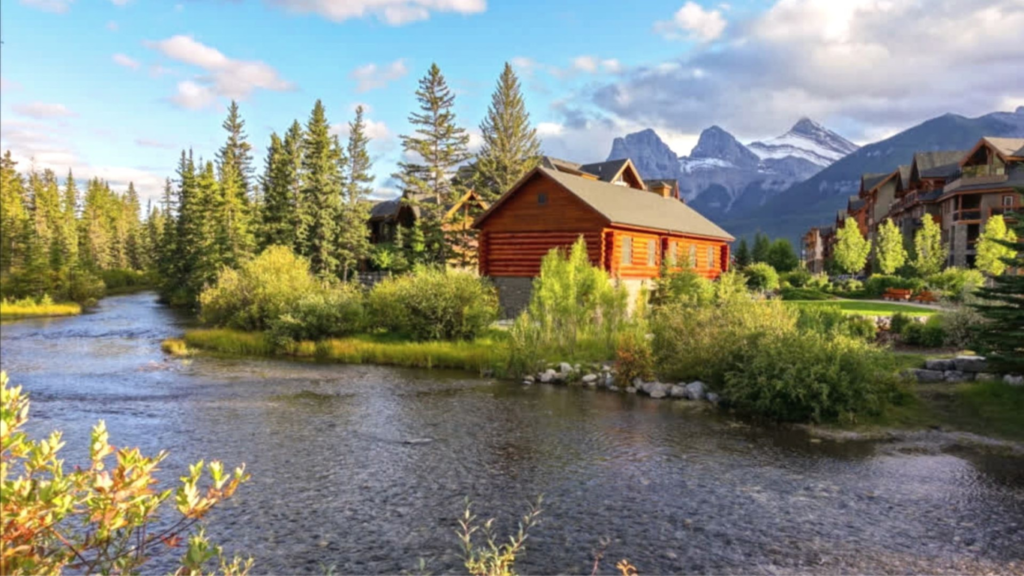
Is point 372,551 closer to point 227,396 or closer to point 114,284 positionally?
point 227,396

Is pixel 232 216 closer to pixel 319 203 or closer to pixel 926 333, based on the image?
pixel 319 203

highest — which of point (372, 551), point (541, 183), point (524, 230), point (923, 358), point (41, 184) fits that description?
point (41, 184)

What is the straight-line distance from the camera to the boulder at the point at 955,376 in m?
18.0

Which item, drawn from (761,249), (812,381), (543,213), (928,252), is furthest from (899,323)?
(761,249)

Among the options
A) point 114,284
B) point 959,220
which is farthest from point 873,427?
point 114,284

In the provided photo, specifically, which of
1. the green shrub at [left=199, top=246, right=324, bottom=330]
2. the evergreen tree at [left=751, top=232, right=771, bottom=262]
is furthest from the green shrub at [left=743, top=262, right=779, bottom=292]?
the green shrub at [left=199, top=246, right=324, bottom=330]

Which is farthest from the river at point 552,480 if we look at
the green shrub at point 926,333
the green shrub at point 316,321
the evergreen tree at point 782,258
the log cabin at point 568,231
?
the evergreen tree at point 782,258

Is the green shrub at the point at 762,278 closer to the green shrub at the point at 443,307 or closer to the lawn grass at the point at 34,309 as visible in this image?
the green shrub at the point at 443,307

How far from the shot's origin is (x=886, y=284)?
139ft

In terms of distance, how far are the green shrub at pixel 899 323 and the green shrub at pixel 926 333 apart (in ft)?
1.10

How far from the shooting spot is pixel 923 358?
63.5ft

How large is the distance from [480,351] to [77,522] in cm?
1556

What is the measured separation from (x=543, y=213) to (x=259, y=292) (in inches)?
567

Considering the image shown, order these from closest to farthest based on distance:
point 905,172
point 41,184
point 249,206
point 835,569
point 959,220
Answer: point 835,569 → point 959,220 → point 249,206 → point 905,172 → point 41,184
